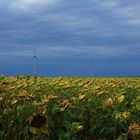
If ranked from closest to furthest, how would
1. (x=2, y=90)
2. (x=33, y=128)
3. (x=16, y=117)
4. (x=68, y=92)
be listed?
1. (x=33, y=128)
2. (x=16, y=117)
3. (x=2, y=90)
4. (x=68, y=92)

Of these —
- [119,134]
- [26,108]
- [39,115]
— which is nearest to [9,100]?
[26,108]

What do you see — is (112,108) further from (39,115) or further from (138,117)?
(39,115)

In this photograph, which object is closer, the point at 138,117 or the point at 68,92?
the point at 138,117

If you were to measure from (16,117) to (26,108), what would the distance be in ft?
0.51

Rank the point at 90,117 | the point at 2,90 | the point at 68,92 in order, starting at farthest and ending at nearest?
1. the point at 68,92
2. the point at 2,90
3. the point at 90,117

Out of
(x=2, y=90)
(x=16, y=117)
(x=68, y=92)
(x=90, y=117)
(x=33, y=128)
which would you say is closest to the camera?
(x=33, y=128)

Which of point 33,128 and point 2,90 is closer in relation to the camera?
point 33,128

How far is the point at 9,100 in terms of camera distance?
6.23 meters

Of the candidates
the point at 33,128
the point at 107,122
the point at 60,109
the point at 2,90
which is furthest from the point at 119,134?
the point at 2,90

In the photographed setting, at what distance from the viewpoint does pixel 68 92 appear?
7934 millimetres

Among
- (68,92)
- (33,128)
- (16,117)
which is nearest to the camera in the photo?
(33,128)

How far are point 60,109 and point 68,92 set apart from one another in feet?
7.04

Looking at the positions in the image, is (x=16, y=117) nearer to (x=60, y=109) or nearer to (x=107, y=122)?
(x=60, y=109)

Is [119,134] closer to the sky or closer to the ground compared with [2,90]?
closer to the ground
